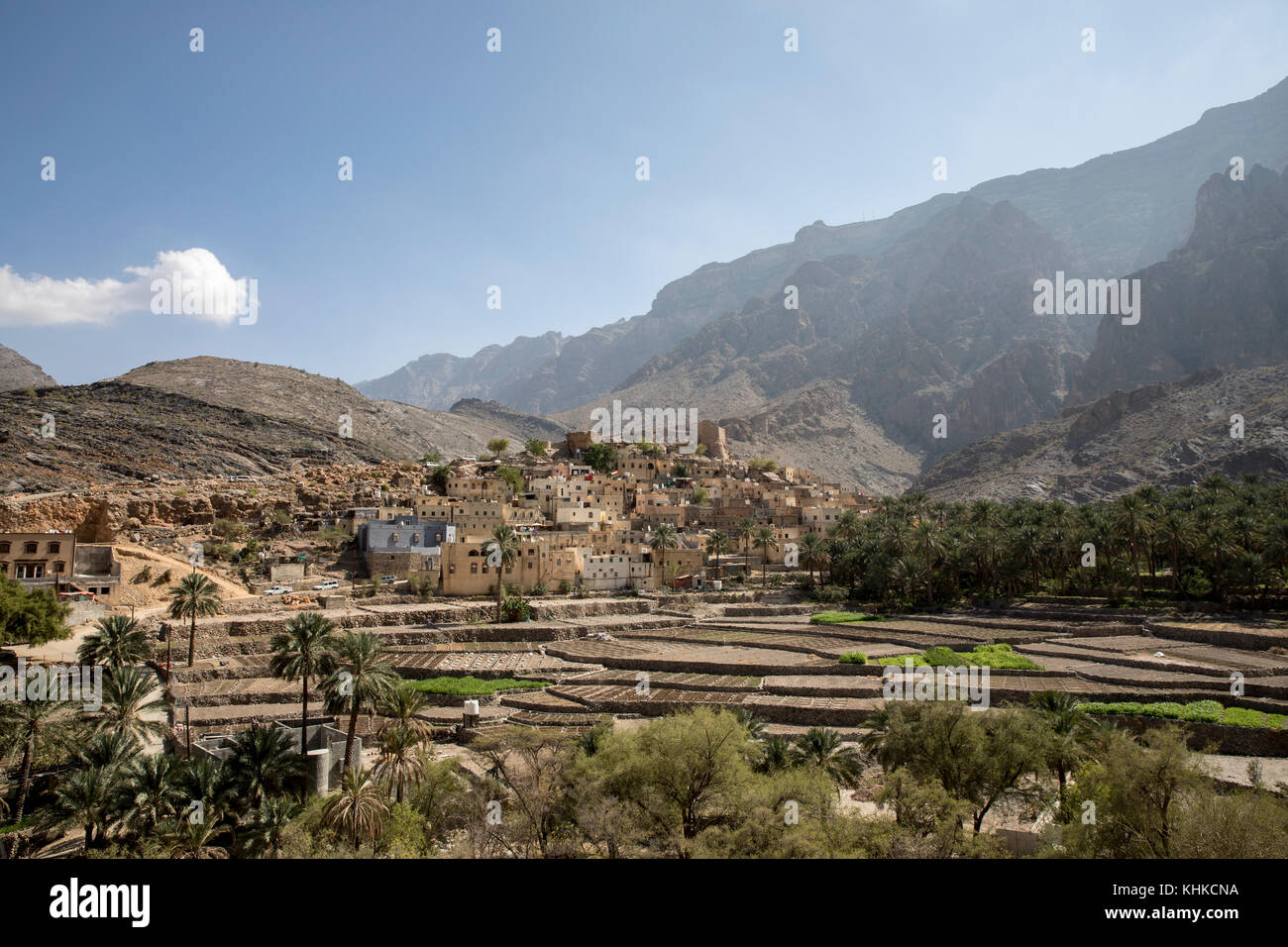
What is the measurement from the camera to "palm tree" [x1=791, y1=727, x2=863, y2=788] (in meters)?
23.0

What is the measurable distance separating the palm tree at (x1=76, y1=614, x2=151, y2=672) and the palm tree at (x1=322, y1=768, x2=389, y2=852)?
48.0 ft

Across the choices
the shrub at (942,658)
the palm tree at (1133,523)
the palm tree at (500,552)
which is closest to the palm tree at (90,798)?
the palm tree at (500,552)

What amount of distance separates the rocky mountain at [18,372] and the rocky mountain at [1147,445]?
531 feet

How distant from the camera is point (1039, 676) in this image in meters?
35.0

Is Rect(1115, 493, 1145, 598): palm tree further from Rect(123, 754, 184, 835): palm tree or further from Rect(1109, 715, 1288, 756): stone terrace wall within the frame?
Rect(123, 754, 184, 835): palm tree

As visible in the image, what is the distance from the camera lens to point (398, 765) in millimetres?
20922

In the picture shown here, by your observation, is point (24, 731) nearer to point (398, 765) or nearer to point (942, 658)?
point (398, 765)

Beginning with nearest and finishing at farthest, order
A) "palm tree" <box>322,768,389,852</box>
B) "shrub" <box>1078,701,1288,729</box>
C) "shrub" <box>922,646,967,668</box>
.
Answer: "palm tree" <box>322,768,389,852</box>
"shrub" <box>1078,701,1288,729</box>
"shrub" <box>922,646,967,668</box>

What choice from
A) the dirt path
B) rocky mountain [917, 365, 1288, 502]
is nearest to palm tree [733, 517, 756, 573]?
the dirt path

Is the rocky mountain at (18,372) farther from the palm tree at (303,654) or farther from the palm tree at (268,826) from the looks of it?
the palm tree at (268,826)

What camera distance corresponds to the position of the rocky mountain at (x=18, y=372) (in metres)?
136

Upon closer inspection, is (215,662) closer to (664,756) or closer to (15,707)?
(15,707)

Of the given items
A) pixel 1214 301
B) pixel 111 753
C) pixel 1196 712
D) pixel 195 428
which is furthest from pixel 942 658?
pixel 1214 301
